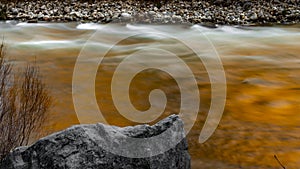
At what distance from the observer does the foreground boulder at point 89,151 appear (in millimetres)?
5234

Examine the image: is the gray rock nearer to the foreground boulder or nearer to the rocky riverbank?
the rocky riverbank

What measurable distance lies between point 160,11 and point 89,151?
23.9 metres

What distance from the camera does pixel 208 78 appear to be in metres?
16.2

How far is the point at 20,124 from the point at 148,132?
2.94 meters

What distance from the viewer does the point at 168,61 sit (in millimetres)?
18516

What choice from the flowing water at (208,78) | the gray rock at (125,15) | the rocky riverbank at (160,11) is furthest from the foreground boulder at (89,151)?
the gray rock at (125,15)

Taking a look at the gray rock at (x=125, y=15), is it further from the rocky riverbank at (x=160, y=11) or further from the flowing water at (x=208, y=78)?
the flowing water at (x=208, y=78)

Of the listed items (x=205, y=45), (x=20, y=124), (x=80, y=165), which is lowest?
(x=205, y=45)

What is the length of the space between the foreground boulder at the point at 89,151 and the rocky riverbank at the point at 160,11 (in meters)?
20.8

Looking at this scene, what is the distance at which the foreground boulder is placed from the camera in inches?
206

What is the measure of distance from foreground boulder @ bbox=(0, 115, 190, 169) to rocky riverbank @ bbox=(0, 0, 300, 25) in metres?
20.8

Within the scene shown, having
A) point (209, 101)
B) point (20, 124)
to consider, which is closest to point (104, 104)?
point (209, 101)

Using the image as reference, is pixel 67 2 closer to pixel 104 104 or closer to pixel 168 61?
pixel 168 61

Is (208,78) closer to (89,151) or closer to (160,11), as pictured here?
(89,151)
